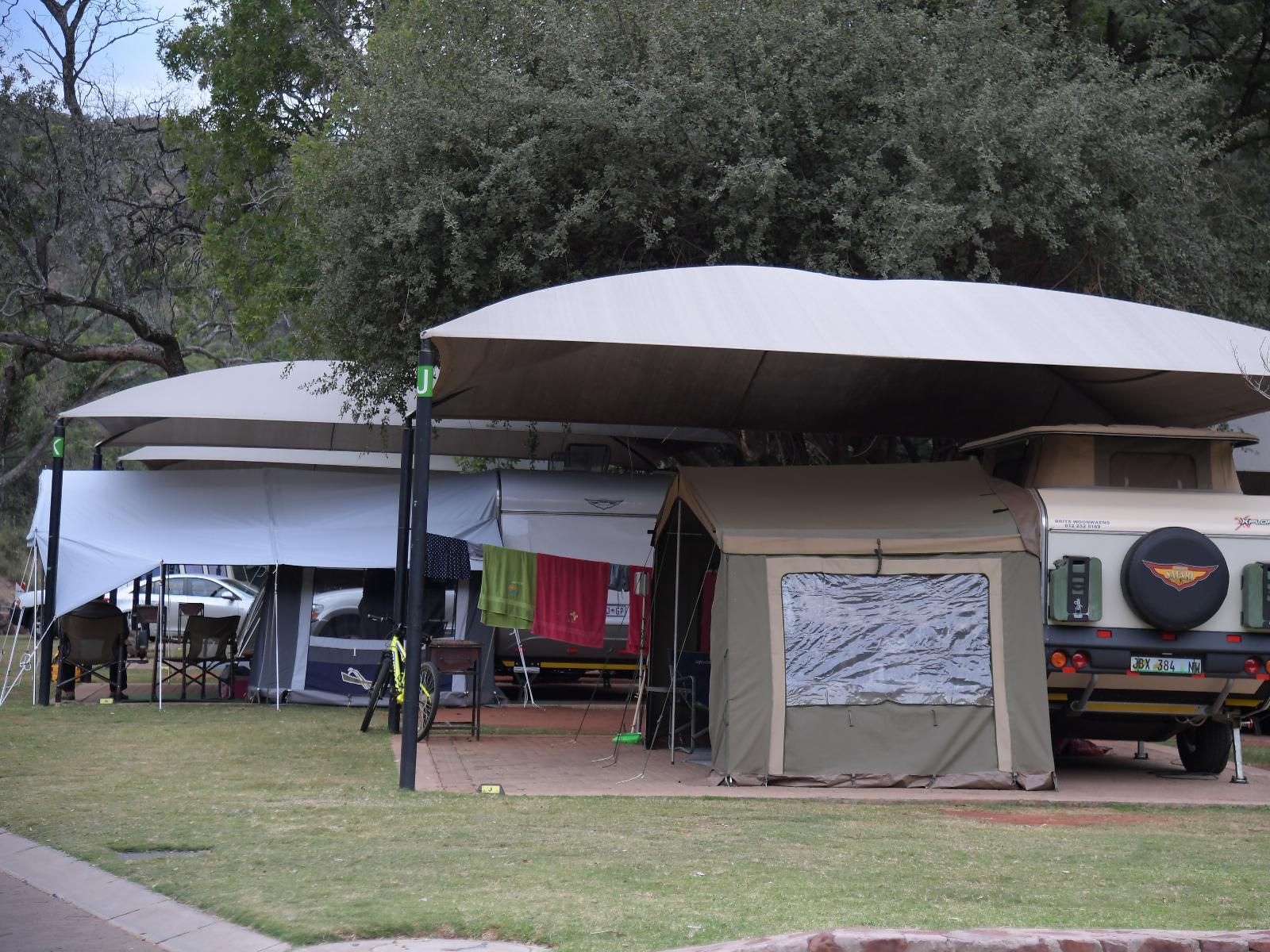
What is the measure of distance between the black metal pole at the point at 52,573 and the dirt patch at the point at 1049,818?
10.5m

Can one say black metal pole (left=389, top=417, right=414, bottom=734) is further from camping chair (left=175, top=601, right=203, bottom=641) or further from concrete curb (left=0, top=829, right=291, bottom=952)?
camping chair (left=175, top=601, right=203, bottom=641)

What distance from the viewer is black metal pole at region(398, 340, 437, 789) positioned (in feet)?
32.0

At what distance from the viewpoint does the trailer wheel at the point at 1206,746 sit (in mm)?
12008

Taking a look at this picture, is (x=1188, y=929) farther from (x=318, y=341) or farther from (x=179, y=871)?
(x=318, y=341)

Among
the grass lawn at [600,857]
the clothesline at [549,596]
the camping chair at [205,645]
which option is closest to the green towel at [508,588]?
the clothesline at [549,596]

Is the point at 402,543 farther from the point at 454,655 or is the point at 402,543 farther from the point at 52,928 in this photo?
the point at 52,928

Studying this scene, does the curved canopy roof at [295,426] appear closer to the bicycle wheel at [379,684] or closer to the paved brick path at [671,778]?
the bicycle wheel at [379,684]

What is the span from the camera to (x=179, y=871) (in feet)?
22.5

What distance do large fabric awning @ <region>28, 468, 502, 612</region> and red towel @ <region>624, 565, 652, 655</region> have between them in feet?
9.31

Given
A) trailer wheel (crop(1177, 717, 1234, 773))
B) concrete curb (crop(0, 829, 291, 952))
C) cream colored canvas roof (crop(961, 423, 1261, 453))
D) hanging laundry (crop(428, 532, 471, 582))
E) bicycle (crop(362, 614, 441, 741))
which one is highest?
cream colored canvas roof (crop(961, 423, 1261, 453))

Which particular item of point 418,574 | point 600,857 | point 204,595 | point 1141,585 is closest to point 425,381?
point 418,574

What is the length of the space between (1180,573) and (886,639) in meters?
2.31

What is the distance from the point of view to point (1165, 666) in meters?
10.9

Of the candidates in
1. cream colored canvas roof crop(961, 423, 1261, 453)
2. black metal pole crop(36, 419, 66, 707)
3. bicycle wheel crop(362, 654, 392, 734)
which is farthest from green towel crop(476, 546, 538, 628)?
cream colored canvas roof crop(961, 423, 1261, 453)
